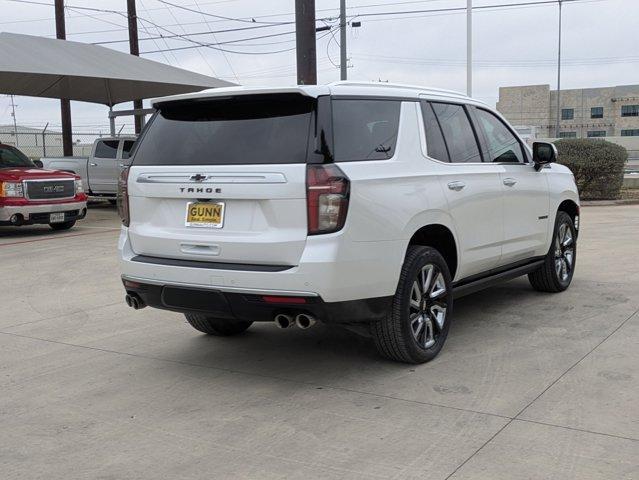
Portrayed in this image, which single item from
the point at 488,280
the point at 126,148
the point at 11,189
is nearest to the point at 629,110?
the point at 126,148

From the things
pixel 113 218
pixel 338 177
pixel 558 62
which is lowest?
pixel 113 218

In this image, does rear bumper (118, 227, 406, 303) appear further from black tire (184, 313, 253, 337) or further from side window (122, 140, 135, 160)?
side window (122, 140, 135, 160)

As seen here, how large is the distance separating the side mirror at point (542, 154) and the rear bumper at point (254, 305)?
285 centimetres

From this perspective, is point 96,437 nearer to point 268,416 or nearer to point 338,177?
point 268,416

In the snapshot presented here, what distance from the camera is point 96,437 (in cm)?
401

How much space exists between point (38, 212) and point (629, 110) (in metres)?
81.8

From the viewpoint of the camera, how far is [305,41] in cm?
1579

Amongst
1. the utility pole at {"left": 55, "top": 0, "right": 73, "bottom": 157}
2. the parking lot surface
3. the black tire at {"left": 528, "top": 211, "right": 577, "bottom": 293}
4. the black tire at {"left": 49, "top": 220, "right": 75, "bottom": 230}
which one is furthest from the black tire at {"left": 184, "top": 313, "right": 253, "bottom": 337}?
the utility pole at {"left": 55, "top": 0, "right": 73, "bottom": 157}

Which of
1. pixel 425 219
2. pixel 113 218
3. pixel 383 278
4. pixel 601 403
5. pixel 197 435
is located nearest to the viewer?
pixel 197 435

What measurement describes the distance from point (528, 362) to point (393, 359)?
966mm

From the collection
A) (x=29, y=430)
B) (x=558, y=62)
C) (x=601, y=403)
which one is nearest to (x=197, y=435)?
(x=29, y=430)

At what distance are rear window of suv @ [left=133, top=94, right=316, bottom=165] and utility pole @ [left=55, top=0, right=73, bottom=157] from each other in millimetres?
21132

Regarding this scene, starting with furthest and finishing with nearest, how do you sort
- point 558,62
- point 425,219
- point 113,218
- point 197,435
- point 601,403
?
point 558,62 < point 113,218 < point 425,219 < point 601,403 < point 197,435

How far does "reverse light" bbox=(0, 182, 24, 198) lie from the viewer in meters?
13.1
